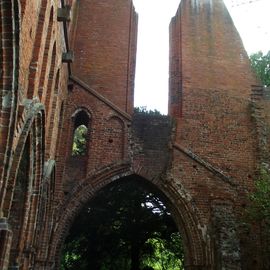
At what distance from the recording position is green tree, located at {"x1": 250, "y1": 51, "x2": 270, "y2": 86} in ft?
64.3

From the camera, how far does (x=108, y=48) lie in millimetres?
13633

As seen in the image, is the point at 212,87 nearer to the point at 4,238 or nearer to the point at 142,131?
the point at 142,131

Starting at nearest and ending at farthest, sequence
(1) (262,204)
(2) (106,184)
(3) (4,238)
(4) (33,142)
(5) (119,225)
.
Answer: (3) (4,238) < (4) (33,142) < (1) (262,204) < (2) (106,184) < (5) (119,225)

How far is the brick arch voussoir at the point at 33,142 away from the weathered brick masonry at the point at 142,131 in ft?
0.13

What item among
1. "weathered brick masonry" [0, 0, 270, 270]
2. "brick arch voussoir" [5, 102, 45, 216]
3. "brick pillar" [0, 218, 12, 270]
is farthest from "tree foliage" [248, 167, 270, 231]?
"brick pillar" [0, 218, 12, 270]

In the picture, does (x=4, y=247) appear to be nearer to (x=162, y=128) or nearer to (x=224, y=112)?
(x=162, y=128)

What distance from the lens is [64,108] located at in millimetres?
12305

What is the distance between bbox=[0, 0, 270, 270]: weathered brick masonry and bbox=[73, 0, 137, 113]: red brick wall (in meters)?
0.03

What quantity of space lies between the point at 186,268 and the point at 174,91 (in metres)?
5.43

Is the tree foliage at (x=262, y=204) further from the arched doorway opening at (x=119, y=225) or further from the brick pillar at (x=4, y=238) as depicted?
the brick pillar at (x=4, y=238)

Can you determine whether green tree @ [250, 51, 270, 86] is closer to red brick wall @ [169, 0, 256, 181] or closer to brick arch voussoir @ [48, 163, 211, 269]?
red brick wall @ [169, 0, 256, 181]

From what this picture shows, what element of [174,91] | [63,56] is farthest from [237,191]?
[63,56]

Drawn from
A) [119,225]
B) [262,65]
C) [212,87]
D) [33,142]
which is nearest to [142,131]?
[212,87]

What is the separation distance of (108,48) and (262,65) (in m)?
9.45
